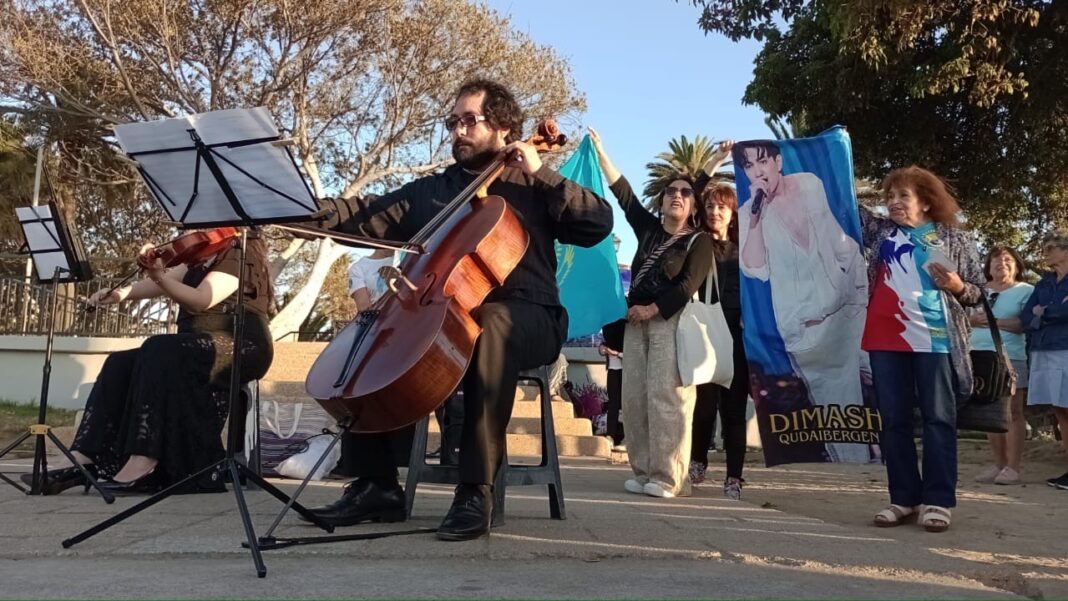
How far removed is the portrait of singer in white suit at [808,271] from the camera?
211 inches

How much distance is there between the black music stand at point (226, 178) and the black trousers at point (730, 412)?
2953 mm

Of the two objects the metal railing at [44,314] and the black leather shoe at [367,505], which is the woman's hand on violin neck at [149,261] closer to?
the black leather shoe at [367,505]

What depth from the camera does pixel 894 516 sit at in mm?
4129

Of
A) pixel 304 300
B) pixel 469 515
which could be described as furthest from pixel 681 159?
pixel 469 515

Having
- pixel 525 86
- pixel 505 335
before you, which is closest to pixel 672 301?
pixel 505 335

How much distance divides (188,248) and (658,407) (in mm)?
2526

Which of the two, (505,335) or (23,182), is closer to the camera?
(505,335)

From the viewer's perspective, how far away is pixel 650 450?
5.14 meters

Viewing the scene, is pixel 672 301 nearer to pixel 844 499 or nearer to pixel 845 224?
pixel 845 224

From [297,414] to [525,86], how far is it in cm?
1279

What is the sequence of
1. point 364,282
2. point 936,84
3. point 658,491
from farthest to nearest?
point 936,84, point 364,282, point 658,491

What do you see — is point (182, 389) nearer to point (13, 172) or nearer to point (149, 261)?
point (149, 261)

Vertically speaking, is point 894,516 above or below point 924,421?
below

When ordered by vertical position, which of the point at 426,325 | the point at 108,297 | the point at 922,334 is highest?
the point at 108,297
